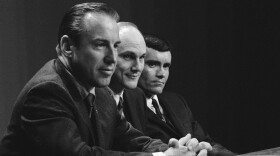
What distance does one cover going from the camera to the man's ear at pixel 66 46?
224 centimetres

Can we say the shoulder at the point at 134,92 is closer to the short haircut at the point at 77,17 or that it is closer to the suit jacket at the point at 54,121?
the suit jacket at the point at 54,121

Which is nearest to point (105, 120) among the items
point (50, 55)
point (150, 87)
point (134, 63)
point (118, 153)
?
point (118, 153)

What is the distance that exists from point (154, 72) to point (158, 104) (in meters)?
0.20

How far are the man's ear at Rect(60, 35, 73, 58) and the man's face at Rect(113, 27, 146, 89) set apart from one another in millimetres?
621

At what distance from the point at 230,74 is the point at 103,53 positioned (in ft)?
7.81

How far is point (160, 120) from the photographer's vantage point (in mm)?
3139

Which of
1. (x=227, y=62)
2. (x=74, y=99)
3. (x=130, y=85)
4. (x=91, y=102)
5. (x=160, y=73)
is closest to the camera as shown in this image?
(x=74, y=99)

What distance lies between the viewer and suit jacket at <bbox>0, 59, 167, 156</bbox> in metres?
2.01

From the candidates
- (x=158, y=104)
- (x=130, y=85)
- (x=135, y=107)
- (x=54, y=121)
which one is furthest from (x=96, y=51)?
(x=158, y=104)

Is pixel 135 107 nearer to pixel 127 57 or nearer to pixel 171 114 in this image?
pixel 127 57

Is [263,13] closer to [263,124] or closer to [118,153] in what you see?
[263,124]

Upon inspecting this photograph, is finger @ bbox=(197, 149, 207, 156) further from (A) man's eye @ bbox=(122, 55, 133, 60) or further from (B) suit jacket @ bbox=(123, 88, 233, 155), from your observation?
(A) man's eye @ bbox=(122, 55, 133, 60)

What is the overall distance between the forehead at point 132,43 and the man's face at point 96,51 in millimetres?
655

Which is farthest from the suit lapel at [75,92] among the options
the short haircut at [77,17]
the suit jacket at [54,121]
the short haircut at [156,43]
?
the short haircut at [156,43]
